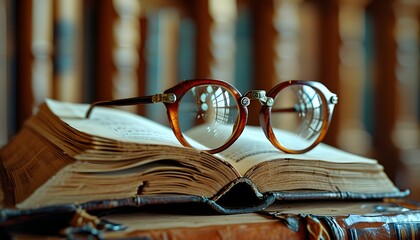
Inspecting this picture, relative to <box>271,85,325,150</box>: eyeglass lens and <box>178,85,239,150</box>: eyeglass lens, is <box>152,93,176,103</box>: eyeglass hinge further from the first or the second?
<box>271,85,325,150</box>: eyeglass lens

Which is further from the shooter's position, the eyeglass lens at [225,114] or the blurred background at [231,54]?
the blurred background at [231,54]

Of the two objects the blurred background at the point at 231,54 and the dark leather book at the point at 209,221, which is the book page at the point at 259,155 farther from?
the blurred background at the point at 231,54

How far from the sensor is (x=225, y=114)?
56 centimetres

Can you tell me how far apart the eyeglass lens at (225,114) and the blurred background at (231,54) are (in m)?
0.68

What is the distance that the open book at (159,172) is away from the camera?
17.2 inches

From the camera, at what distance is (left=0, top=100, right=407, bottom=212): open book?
1.43 ft

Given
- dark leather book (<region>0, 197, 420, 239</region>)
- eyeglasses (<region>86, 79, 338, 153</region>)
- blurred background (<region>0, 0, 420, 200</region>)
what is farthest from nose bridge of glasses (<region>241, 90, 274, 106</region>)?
blurred background (<region>0, 0, 420, 200</region>)

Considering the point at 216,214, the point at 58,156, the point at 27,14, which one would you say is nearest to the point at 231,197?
the point at 216,214

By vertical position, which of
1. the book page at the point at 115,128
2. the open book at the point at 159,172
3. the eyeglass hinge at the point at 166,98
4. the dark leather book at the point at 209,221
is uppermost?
the eyeglass hinge at the point at 166,98

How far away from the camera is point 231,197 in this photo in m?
0.54

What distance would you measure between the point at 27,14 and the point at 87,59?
0.69 feet

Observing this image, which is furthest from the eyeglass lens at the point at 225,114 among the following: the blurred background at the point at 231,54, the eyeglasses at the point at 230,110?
the blurred background at the point at 231,54

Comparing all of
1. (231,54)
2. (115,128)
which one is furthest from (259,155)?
(231,54)

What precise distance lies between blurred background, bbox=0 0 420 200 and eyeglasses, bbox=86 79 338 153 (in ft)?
2.28
